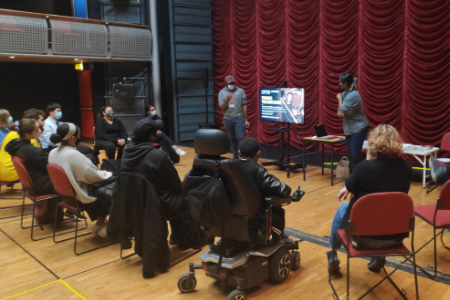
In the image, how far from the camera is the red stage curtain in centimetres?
650

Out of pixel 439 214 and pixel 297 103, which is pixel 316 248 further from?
pixel 297 103

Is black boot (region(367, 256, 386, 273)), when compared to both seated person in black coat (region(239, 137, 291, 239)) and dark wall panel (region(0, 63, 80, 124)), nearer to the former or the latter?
seated person in black coat (region(239, 137, 291, 239))

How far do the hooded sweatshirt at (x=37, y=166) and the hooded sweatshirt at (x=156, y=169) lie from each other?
4.69 feet

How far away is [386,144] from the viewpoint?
2.58 meters

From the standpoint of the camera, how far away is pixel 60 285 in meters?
3.10

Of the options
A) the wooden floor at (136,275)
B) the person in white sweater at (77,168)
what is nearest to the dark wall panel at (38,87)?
the wooden floor at (136,275)

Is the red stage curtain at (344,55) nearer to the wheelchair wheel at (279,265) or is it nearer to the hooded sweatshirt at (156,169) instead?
the wheelchair wheel at (279,265)

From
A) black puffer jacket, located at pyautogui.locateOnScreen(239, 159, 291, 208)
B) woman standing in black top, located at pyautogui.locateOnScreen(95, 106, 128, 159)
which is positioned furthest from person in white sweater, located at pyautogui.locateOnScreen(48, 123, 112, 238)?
woman standing in black top, located at pyautogui.locateOnScreen(95, 106, 128, 159)

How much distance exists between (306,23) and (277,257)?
6.39m

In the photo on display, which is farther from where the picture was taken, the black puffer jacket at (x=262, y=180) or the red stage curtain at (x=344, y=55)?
the red stage curtain at (x=344, y=55)

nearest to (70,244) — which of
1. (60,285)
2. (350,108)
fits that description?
(60,285)

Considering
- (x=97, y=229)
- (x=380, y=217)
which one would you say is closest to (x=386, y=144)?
(x=380, y=217)

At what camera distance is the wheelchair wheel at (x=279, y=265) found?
290 centimetres

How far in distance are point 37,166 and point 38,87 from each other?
7.39 m
